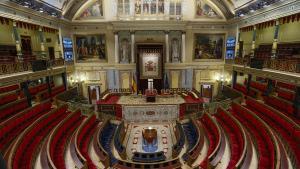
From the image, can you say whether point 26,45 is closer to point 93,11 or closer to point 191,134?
point 93,11

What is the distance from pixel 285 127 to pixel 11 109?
15.4 meters

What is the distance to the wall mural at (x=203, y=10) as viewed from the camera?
1789cm

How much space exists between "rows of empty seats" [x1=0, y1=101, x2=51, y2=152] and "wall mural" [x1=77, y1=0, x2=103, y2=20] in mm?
10439

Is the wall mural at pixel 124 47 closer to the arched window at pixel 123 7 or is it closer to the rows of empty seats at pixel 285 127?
the arched window at pixel 123 7

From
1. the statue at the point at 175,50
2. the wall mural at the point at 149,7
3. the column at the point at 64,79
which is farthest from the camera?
the statue at the point at 175,50

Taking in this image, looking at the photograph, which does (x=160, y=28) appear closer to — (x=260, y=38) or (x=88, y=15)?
(x=88, y=15)

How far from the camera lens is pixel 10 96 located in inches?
517

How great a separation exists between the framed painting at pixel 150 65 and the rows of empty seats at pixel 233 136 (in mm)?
7742

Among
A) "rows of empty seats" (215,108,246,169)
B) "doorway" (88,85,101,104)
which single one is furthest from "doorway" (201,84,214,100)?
"doorway" (88,85,101,104)

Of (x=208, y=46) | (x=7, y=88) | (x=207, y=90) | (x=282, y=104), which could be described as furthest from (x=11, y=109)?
(x=208, y=46)

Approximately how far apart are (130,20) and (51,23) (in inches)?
274

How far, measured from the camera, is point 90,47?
62.3 feet

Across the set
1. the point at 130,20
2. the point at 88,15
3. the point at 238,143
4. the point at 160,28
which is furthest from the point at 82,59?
the point at 238,143

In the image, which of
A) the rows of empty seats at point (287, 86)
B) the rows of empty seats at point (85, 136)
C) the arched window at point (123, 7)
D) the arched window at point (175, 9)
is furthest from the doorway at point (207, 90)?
the rows of empty seats at point (85, 136)
